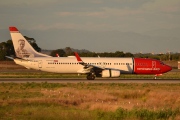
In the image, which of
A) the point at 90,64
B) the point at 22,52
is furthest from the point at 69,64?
the point at 22,52

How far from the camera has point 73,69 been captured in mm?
49188

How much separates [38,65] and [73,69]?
4358mm

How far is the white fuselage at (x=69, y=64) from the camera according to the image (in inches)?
1929

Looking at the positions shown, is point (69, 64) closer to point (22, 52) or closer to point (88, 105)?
point (22, 52)

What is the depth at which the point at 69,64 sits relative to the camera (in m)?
49.1

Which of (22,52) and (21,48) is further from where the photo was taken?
(21,48)

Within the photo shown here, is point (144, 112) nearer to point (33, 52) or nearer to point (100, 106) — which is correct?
point (100, 106)

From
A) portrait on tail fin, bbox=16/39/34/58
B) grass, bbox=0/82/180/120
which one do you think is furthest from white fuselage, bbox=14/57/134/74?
grass, bbox=0/82/180/120

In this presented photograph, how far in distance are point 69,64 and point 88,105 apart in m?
25.6

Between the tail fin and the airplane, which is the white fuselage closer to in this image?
the airplane

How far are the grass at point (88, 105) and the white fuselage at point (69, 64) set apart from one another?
11.9 metres

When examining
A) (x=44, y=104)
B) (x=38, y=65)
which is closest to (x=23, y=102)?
(x=44, y=104)

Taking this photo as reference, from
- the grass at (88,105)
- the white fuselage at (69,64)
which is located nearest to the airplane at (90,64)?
the white fuselage at (69,64)

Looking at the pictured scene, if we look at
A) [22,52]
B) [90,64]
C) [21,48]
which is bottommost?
[90,64]
